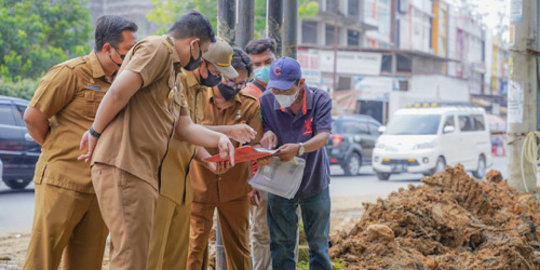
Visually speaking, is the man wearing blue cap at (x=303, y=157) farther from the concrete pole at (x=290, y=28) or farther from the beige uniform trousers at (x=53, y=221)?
the concrete pole at (x=290, y=28)

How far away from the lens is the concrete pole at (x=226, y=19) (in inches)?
214

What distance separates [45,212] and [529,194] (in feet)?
22.7

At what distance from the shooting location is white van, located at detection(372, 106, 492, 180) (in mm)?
19672

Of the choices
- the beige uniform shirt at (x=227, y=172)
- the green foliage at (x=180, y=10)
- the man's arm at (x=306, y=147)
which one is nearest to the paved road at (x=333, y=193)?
the beige uniform shirt at (x=227, y=172)

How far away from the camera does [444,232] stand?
259 inches

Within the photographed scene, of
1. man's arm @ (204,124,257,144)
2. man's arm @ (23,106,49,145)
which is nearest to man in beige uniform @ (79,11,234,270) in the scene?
man's arm @ (23,106,49,145)

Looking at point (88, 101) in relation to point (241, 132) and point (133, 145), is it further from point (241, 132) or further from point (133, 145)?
point (241, 132)

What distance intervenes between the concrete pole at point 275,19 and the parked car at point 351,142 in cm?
1493

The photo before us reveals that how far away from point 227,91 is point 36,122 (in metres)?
1.34

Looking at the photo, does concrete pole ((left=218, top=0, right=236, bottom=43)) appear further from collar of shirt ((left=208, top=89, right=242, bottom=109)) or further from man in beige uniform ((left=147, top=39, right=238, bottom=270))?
man in beige uniform ((left=147, top=39, right=238, bottom=270))

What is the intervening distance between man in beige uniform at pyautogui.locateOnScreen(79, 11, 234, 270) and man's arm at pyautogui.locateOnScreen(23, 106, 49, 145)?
2.01 ft

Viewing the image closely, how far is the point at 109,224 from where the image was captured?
3514 millimetres

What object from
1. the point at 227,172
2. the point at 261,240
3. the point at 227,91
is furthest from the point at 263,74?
the point at 261,240

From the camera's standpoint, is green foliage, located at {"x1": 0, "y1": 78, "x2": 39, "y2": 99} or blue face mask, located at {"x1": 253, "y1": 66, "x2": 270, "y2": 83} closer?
blue face mask, located at {"x1": 253, "y1": 66, "x2": 270, "y2": 83}
